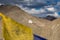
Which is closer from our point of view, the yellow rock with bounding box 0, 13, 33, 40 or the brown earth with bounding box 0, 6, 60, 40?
the yellow rock with bounding box 0, 13, 33, 40

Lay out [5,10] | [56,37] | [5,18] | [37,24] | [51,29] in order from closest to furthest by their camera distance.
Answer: [5,18], [56,37], [51,29], [37,24], [5,10]

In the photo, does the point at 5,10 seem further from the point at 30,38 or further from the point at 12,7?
the point at 30,38

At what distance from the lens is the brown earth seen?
66.0 ft

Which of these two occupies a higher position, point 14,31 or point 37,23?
point 14,31

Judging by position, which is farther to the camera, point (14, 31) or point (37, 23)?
point (37, 23)

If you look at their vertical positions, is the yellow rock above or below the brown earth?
above

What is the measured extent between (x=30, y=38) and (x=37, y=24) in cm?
1928

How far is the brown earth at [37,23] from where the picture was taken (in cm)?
2012

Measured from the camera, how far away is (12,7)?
2742 cm

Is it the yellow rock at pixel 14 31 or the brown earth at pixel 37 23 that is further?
the brown earth at pixel 37 23

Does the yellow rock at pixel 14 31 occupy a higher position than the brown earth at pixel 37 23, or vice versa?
the yellow rock at pixel 14 31

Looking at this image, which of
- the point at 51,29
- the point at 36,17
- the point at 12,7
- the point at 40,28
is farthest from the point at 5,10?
the point at 51,29

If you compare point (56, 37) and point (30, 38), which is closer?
point (30, 38)

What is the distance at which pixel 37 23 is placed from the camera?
2489 cm
